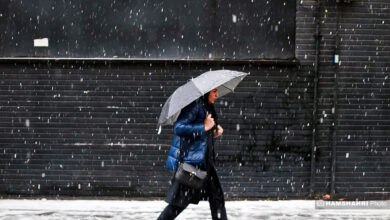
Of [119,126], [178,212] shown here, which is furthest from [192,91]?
[119,126]

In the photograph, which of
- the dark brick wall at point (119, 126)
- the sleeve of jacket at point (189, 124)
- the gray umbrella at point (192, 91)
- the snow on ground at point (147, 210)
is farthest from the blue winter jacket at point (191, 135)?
the dark brick wall at point (119, 126)

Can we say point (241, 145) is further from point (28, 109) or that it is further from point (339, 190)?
point (28, 109)

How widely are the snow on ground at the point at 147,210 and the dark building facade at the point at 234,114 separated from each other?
0.43 meters

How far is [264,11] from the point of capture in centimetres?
838

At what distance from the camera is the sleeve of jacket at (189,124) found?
530cm

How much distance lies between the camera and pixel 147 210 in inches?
296

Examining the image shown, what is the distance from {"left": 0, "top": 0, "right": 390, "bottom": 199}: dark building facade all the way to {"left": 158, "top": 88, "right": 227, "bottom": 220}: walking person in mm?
2853

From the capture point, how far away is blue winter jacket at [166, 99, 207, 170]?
5.31 metres

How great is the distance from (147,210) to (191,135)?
2.59 m

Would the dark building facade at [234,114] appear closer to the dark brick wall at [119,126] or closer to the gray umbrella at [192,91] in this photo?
the dark brick wall at [119,126]

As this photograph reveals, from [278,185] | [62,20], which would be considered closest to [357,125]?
[278,185]

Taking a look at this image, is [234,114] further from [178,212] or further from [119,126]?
[178,212]

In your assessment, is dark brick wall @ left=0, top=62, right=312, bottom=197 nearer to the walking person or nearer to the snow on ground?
the snow on ground

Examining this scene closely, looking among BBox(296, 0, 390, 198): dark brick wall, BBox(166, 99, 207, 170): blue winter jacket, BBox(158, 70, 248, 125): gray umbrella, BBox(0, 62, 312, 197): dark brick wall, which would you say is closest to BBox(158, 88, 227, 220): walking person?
BBox(166, 99, 207, 170): blue winter jacket
